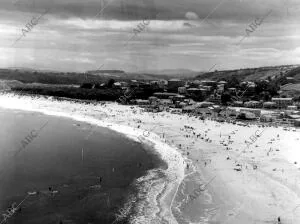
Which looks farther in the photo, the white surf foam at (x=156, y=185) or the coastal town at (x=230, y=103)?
the coastal town at (x=230, y=103)

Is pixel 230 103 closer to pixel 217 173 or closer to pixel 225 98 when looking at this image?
pixel 225 98

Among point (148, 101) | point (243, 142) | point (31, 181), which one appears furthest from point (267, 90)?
point (31, 181)

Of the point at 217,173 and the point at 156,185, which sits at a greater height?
the point at 217,173

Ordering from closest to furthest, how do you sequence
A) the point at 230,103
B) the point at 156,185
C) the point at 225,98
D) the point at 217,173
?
the point at 156,185
the point at 217,173
the point at 230,103
the point at 225,98

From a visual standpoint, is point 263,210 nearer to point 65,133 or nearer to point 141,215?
point 141,215

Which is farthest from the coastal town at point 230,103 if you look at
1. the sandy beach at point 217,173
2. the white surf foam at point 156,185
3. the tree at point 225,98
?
the white surf foam at point 156,185

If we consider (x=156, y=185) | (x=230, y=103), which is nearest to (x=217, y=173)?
(x=156, y=185)

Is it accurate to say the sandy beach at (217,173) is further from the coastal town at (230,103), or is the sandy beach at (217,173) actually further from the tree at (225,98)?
the tree at (225,98)

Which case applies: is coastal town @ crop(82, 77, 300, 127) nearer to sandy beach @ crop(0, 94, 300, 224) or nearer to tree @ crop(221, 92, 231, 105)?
tree @ crop(221, 92, 231, 105)

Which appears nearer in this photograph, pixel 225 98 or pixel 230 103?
pixel 230 103

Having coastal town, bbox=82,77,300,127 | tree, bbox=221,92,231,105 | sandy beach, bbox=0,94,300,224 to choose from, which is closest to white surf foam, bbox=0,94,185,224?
sandy beach, bbox=0,94,300,224
